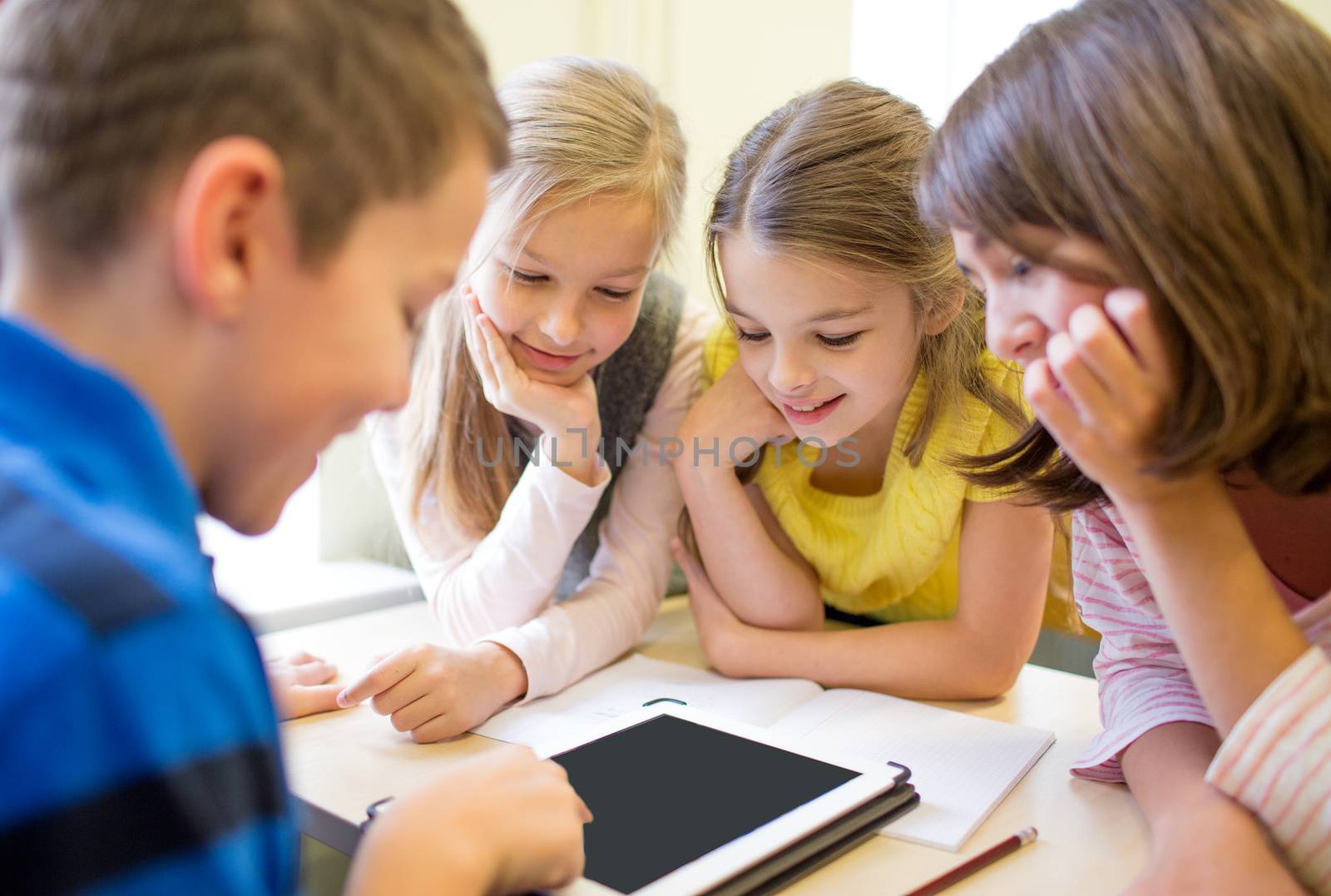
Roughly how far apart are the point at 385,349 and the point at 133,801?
21cm

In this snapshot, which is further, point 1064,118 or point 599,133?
point 599,133

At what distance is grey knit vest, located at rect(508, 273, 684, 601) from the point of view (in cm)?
128

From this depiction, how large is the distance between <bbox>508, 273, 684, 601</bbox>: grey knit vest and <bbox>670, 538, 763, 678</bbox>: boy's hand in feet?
0.59

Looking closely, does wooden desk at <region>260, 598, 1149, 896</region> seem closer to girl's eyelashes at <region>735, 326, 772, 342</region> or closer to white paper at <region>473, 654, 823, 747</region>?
white paper at <region>473, 654, 823, 747</region>

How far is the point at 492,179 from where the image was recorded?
1.05 metres

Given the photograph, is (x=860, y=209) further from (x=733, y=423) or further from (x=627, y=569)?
(x=627, y=569)

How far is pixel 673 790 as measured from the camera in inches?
28.0

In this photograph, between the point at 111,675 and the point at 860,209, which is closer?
the point at 111,675

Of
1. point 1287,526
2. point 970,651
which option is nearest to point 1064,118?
point 1287,526

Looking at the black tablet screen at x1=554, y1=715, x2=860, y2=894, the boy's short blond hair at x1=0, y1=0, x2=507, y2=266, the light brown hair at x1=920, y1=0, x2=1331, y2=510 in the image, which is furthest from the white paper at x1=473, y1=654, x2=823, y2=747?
the boy's short blond hair at x1=0, y1=0, x2=507, y2=266

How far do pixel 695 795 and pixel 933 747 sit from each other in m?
0.24

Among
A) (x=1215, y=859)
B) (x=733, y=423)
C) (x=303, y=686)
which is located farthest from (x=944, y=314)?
(x=303, y=686)

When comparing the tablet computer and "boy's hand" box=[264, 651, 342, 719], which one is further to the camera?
"boy's hand" box=[264, 651, 342, 719]

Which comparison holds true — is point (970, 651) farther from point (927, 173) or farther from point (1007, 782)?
point (927, 173)
